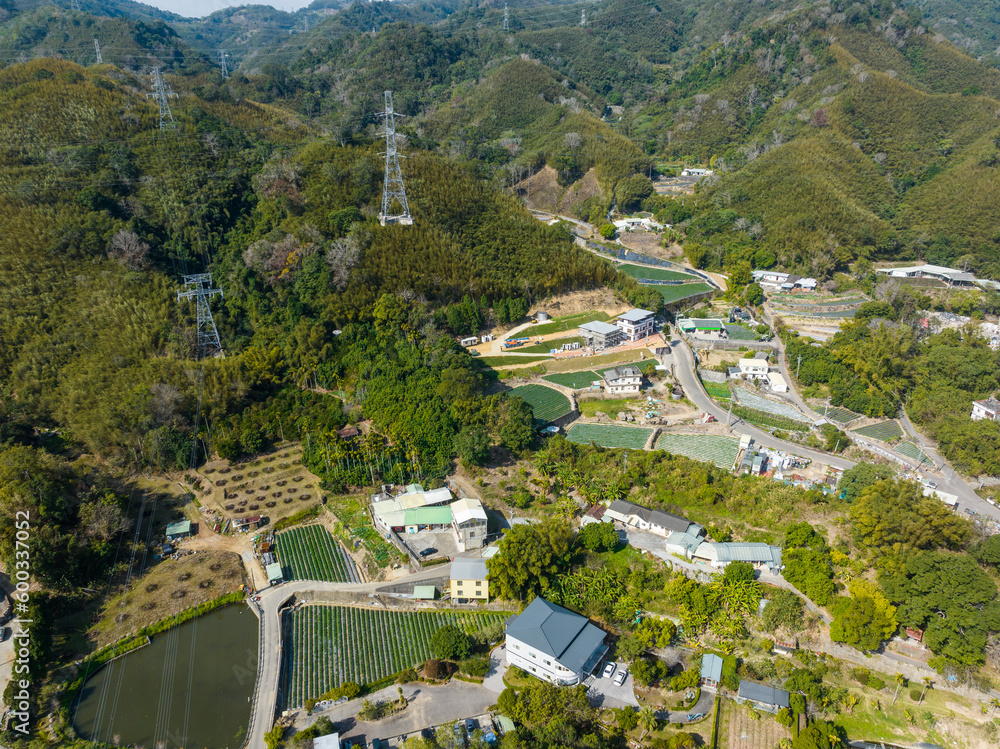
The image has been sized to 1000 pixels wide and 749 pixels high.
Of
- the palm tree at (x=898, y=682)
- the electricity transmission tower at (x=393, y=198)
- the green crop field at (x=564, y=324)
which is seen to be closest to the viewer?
the palm tree at (x=898, y=682)

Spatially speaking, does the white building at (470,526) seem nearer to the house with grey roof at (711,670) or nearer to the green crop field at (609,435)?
the green crop field at (609,435)

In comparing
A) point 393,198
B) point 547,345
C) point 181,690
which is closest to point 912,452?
point 547,345

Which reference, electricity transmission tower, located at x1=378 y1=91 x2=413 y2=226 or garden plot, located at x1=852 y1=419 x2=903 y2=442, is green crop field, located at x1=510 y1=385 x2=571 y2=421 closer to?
electricity transmission tower, located at x1=378 y1=91 x2=413 y2=226

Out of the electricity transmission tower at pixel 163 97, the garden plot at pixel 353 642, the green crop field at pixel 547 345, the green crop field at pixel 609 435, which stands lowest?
the garden plot at pixel 353 642

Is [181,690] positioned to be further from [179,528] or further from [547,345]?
[547,345]

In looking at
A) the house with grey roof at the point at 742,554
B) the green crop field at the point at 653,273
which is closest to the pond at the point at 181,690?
the house with grey roof at the point at 742,554
